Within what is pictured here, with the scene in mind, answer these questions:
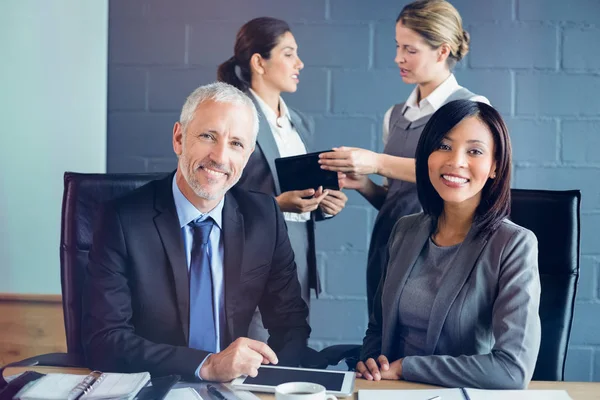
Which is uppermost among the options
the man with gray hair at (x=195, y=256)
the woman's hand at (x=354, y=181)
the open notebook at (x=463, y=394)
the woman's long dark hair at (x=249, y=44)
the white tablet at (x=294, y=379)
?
the woman's long dark hair at (x=249, y=44)

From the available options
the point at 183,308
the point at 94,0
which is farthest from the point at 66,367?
the point at 94,0

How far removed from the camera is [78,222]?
1.66m

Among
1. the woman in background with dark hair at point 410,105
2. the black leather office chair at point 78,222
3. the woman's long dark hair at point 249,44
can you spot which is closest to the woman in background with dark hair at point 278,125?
the woman's long dark hair at point 249,44

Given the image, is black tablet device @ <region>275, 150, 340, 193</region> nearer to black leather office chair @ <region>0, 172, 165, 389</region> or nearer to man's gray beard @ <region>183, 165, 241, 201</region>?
man's gray beard @ <region>183, 165, 241, 201</region>

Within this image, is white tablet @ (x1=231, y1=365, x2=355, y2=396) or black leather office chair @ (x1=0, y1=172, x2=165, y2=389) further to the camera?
black leather office chair @ (x1=0, y1=172, x2=165, y2=389)

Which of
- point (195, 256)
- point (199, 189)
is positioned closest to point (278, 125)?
point (199, 189)

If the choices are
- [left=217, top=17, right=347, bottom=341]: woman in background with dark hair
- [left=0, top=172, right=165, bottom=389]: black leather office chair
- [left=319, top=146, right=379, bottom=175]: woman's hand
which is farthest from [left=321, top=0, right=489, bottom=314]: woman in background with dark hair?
[left=0, top=172, right=165, bottom=389]: black leather office chair

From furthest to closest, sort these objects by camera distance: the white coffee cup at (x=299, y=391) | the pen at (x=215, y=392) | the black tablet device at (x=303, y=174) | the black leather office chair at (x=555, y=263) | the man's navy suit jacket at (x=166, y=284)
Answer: the black tablet device at (x=303, y=174) → the black leather office chair at (x=555, y=263) → the man's navy suit jacket at (x=166, y=284) → the pen at (x=215, y=392) → the white coffee cup at (x=299, y=391)

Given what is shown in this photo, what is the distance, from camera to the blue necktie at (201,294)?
1.64 meters

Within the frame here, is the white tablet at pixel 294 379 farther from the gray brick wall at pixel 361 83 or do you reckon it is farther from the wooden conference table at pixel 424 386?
the gray brick wall at pixel 361 83

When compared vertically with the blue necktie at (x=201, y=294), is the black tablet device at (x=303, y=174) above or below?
above

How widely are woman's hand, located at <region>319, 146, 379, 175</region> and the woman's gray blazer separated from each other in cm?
29

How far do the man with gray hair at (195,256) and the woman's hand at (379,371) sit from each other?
328mm

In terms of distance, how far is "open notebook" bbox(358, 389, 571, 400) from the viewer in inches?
47.9
